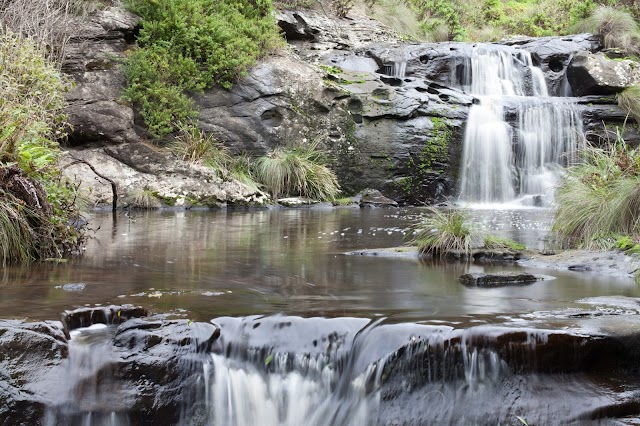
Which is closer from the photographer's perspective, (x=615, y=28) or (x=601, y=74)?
(x=601, y=74)

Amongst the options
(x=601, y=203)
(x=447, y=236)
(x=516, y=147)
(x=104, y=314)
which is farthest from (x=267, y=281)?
(x=516, y=147)

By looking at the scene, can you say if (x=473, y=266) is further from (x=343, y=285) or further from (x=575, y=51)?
(x=575, y=51)

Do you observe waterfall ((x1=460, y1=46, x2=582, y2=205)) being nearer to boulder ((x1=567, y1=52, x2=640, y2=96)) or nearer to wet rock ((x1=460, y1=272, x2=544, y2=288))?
boulder ((x1=567, y1=52, x2=640, y2=96))

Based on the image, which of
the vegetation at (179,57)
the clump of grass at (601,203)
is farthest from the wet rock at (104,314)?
the vegetation at (179,57)

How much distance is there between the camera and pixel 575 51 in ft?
64.5

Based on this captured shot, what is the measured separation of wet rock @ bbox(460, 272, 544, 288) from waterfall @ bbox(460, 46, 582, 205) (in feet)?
34.2

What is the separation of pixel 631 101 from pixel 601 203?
1070 centimetres

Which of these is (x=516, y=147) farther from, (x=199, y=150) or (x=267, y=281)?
(x=267, y=281)

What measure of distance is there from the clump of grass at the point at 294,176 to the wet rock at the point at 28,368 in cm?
1206

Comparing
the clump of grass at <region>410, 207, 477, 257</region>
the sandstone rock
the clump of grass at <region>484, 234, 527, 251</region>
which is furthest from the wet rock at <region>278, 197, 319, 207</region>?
the clump of grass at <region>484, 234, 527, 251</region>

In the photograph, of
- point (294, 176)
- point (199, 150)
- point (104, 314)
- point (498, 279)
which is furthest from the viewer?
point (294, 176)

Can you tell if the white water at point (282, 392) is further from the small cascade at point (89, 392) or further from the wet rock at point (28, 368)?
the wet rock at point (28, 368)

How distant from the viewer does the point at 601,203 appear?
7.90 meters

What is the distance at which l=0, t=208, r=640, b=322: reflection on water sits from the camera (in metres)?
4.70
